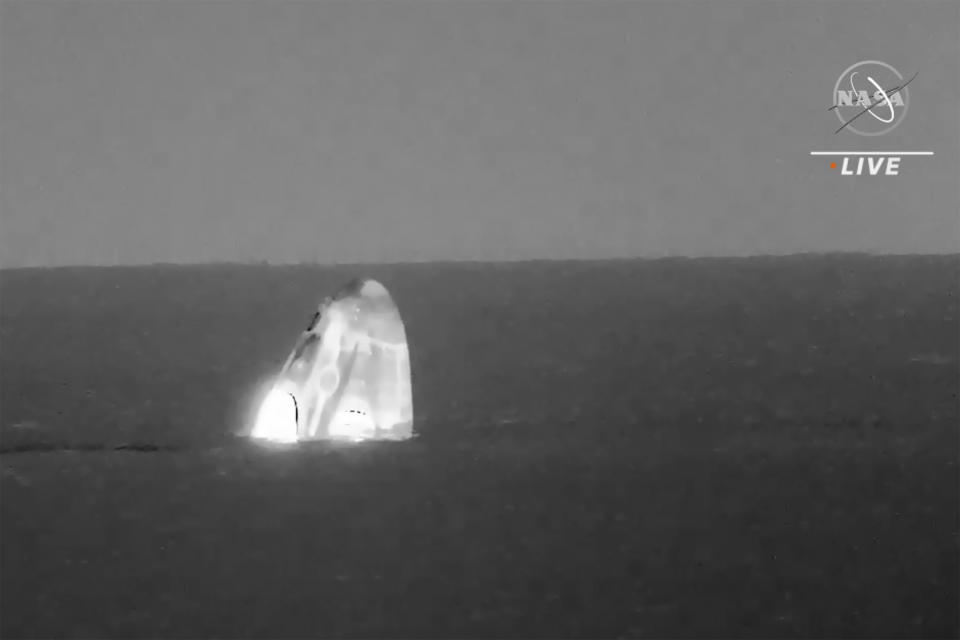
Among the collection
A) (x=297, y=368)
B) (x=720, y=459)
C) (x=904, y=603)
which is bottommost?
(x=904, y=603)

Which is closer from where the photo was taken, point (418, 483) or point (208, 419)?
point (418, 483)

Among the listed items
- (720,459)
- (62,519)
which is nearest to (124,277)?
(62,519)

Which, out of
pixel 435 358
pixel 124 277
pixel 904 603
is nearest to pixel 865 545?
pixel 904 603

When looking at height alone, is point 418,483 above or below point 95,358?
below

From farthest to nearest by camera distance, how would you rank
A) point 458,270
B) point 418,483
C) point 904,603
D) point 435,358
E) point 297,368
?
point 458,270 → point 435,358 → point 297,368 → point 418,483 → point 904,603

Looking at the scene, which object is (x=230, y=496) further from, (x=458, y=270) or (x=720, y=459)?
(x=458, y=270)

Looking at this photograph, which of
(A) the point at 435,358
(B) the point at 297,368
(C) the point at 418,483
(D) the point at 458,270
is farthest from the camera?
(D) the point at 458,270
